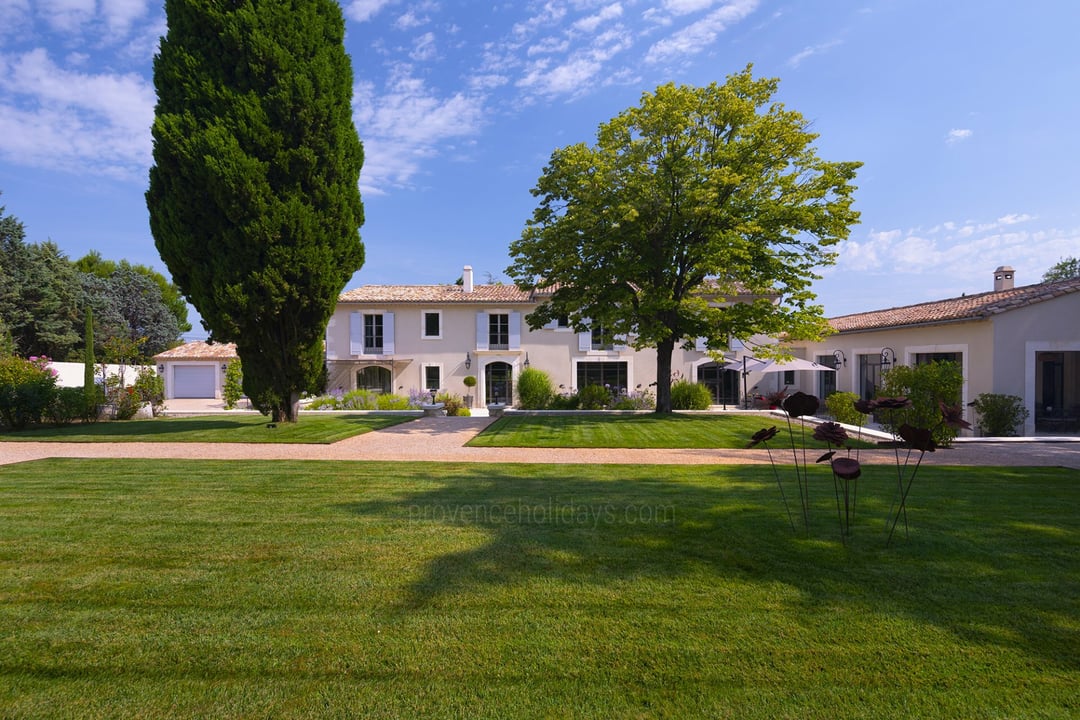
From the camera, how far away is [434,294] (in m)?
26.0

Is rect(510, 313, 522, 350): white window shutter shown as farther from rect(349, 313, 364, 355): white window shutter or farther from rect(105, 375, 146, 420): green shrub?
rect(105, 375, 146, 420): green shrub

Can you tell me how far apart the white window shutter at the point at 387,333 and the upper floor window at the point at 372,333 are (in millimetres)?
330

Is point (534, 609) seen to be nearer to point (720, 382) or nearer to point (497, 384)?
point (497, 384)

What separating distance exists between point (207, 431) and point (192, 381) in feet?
69.1

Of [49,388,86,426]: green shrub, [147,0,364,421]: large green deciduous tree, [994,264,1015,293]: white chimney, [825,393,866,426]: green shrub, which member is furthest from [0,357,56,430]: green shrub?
[994,264,1015,293]: white chimney

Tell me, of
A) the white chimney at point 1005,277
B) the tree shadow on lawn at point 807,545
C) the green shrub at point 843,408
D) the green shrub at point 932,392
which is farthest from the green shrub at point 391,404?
the white chimney at point 1005,277

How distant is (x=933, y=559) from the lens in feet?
13.6

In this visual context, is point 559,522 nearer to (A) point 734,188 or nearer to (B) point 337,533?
(B) point 337,533

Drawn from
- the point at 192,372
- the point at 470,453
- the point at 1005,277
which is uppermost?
the point at 1005,277

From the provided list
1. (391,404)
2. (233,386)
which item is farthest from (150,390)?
(391,404)

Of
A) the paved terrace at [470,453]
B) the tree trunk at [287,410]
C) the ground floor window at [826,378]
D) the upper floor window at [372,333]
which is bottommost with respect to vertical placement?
the paved terrace at [470,453]

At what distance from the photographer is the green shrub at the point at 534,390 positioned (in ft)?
73.0

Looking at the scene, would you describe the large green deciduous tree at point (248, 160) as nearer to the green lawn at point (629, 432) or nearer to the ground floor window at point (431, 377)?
the green lawn at point (629, 432)

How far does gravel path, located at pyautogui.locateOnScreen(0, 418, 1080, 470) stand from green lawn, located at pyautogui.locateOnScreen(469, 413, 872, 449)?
0.63m
